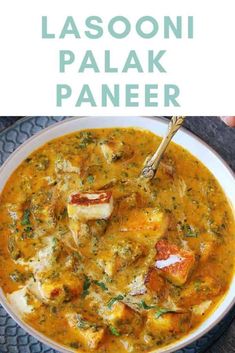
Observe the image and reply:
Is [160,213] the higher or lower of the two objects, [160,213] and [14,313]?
the higher

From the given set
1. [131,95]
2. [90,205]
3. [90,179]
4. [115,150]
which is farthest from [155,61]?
[90,205]

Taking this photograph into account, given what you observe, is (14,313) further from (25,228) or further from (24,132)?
(24,132)

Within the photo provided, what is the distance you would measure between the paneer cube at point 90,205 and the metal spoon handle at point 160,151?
34cm

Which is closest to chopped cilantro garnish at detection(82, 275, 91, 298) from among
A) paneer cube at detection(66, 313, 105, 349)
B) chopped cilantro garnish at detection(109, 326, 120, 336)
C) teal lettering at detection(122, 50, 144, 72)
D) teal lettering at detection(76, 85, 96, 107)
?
paneer cube at detection(66, 313, 105, 349)

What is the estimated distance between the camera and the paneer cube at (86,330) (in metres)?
4.51

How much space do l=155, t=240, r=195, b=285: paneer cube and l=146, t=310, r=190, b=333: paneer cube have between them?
206mm

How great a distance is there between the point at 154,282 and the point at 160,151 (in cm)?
82

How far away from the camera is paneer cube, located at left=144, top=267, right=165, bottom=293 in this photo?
15.2 ft

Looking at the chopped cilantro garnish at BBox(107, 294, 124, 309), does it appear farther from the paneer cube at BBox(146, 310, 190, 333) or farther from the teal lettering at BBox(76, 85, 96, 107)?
the teal lettering at BBox(76, 85, 96, 107)

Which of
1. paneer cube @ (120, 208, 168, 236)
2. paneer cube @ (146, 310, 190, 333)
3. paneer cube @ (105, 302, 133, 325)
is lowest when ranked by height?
paneer cube @ (146, 310, 190, 333)

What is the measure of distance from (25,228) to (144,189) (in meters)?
0.77

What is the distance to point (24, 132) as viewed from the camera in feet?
18.2

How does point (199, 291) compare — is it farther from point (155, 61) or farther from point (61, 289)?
point (155, 61)

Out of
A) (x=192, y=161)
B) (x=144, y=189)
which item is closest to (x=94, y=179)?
(x=144, y=189)
